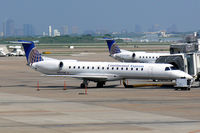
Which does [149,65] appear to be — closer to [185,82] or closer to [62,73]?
[185,82]

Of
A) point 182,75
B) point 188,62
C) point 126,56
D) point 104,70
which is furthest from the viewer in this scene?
point 126,56

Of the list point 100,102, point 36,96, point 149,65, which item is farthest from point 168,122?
point 149,65

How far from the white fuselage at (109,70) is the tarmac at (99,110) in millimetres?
1224

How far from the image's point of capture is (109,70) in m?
49.1

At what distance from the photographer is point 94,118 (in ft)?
97.3

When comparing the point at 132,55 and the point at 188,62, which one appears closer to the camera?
the point at 188,62

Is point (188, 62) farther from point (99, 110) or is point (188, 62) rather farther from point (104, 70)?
point (99, 110)

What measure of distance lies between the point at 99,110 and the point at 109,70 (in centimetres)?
1611

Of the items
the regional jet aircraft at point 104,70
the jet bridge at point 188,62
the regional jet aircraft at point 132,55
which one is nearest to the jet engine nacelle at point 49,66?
the regional jet aircraft at point 104,70

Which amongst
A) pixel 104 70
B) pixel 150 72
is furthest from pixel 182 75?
pixel 104 70

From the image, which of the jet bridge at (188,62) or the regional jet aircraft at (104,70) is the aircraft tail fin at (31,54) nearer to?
the regional jet aircraft at (104,70)

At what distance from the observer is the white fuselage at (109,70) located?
47.7m

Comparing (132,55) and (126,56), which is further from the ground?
(132,55)

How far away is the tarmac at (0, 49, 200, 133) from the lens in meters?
26.5
